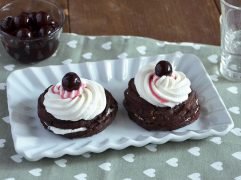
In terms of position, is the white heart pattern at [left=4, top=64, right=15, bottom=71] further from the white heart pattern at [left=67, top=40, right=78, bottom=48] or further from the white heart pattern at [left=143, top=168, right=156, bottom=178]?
the white heart pattern at [left=143, top=168, right=156, bottom=178]

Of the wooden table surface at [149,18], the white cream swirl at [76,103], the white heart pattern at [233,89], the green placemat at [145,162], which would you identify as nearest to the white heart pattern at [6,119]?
the green placemat at [145,162]

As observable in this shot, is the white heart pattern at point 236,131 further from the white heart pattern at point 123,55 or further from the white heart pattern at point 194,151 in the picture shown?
the white heart pattern at point 123,55

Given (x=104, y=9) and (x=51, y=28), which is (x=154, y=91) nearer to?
(x=51, y=28)

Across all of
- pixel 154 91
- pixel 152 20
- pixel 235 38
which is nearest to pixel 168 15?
pixel 152 20

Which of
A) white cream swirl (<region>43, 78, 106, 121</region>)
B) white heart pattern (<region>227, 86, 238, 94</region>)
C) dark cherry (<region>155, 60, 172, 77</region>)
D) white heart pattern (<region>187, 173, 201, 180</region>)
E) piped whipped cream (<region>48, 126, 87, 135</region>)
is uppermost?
dark cherry (<region>155, 60, 172, 77</region>)

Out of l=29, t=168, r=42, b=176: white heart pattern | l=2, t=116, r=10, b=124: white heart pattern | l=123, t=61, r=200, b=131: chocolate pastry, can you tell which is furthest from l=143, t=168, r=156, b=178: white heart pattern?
l=2, t=116, r=10, b=124: white heart pattern
